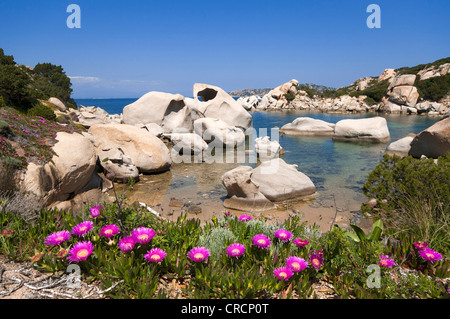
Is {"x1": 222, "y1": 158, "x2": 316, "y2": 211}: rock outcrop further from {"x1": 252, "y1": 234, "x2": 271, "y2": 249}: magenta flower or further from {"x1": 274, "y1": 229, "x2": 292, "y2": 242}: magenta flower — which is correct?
{"x1": 252, "y1": 234, "x2": 271, "y2": 249}: magenta flower

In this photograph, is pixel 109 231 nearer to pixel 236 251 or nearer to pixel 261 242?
pixel 236 251

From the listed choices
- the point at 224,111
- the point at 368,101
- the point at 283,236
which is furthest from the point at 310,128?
the point at 368,101

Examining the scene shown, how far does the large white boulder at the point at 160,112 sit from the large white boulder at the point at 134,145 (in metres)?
8.74

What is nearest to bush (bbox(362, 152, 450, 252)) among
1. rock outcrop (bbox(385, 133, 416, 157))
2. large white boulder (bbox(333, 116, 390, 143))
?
rock outcrop (bbox(385, 133, 416, 157))

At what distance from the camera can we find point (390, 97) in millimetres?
53281

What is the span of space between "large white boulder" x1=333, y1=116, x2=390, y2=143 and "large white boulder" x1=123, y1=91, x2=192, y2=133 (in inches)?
478

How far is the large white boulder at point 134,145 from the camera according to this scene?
42.1 ft

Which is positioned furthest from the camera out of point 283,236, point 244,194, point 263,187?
point 263,187

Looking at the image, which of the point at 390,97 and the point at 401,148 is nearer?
the point at 401,148

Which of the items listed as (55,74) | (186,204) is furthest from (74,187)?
(55,74)

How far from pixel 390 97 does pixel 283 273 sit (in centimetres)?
5904

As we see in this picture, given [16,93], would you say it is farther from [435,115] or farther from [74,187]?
[435,115]

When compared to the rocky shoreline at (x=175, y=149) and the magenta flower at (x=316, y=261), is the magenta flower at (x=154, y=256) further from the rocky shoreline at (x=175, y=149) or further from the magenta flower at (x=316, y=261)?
the magenta flower at (x=316, y=261)
